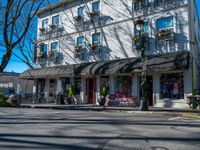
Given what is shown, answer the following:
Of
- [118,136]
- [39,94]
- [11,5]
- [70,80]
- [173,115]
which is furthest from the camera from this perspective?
[39,94]

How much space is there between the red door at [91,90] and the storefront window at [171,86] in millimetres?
6408

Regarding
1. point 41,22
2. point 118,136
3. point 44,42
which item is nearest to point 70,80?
point 44,42

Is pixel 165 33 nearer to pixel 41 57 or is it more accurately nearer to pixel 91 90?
pixel 91 90

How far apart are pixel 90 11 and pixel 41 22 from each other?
7.70 m

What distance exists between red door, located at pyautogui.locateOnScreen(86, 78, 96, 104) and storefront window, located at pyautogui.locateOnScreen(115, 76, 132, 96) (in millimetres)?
2518

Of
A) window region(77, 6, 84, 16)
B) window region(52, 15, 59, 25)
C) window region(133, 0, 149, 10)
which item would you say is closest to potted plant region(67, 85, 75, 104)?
window region(77, 6, 84, 16)

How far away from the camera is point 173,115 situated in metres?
13.7

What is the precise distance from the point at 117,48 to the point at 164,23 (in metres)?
4.35

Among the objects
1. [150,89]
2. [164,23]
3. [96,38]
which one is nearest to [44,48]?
[96,38]

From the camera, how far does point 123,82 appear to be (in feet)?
68.0

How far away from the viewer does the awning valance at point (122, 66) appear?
1661 cm

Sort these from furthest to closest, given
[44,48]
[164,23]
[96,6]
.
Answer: [44,48], [96,6], [164,23]

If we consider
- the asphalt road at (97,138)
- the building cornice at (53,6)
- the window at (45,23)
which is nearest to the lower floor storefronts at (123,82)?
the window at (45,23)

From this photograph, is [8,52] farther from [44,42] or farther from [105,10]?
[105,10]
